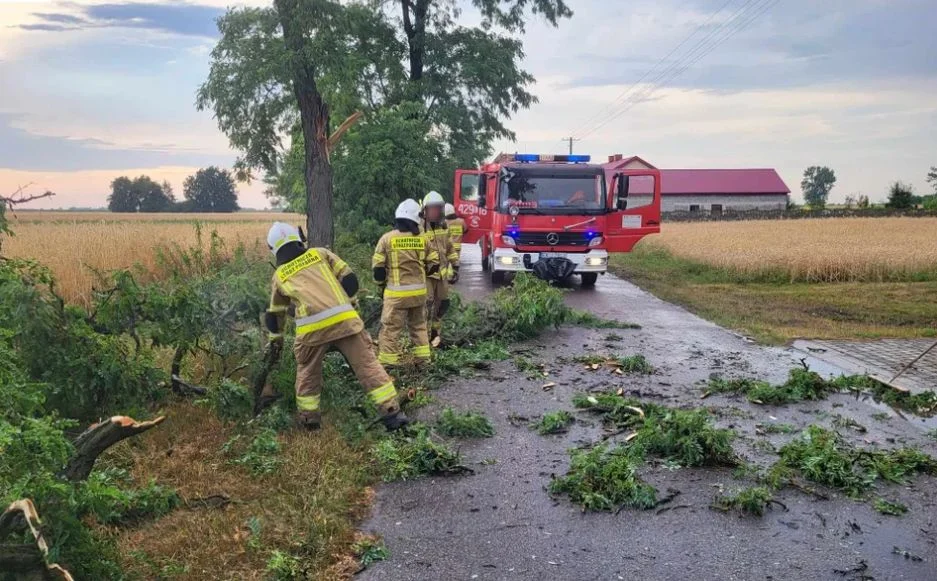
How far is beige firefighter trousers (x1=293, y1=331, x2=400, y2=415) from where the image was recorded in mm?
5711

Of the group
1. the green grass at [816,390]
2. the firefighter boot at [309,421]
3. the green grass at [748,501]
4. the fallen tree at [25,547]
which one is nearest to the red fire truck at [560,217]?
the green grass at [816,390]

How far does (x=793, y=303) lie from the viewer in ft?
45.8

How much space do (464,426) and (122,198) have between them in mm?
87659

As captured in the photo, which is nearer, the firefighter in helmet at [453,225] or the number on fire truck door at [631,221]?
the firefighter in helmet at [453,225]

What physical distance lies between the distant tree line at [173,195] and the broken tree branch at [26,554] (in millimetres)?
83842

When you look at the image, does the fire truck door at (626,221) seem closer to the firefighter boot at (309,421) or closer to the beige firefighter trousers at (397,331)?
the beige firefighter trousers at (397,331)

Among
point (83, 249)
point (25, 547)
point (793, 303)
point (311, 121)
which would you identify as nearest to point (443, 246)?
point (311, 121)

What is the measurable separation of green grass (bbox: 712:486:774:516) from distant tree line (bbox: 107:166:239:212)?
83.2 metres

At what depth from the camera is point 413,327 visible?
306 inches

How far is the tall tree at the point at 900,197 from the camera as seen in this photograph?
55250 mm

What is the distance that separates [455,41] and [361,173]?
9.63 metres

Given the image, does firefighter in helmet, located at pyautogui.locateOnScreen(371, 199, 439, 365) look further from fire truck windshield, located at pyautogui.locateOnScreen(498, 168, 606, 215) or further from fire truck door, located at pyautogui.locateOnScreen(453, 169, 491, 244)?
fire truck door, located at pyautogui.locateOnScreen(453, 169, 491, 244)

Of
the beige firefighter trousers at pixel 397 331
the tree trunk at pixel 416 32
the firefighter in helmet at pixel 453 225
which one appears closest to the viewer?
the beige firefighter trousers at pixel 397 331

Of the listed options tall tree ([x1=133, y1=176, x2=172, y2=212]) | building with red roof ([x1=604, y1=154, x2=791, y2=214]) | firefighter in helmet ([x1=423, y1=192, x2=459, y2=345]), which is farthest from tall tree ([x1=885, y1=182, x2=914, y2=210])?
tall tree ([x1=133, y1=176, x2=172, y2=212])
